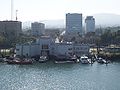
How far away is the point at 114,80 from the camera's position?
11094mm

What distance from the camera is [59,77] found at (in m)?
11.7

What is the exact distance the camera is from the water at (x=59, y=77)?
1011 cm

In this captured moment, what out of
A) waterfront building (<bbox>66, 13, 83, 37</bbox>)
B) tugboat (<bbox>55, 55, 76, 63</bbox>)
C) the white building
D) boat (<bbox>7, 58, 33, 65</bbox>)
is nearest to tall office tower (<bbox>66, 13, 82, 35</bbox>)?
waterfront building (<bbox>66, 13, 83, 37</bbox>)

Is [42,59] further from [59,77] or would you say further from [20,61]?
[59,77]

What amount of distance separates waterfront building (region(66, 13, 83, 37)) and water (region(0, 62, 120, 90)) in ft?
50.2

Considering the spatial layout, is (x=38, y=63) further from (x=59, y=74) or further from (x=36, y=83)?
(x=36, y=83)

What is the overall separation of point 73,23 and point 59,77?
19434mm

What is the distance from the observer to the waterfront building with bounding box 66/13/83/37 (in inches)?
1195

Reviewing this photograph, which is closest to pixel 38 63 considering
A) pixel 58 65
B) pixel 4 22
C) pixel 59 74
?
pixel 58 65

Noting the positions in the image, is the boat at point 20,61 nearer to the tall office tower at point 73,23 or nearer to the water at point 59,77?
the water at point 59,77

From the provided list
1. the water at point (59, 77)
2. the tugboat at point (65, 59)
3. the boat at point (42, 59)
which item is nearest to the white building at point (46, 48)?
the tugboat at point (65, 59)

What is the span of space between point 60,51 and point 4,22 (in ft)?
44.0

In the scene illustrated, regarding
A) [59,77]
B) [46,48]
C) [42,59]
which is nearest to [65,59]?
[42,59]

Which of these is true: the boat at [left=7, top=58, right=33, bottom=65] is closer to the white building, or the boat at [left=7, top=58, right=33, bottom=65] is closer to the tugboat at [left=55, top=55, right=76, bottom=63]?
the tugboat at [left=55, top=55, right=76, bottom=63]
